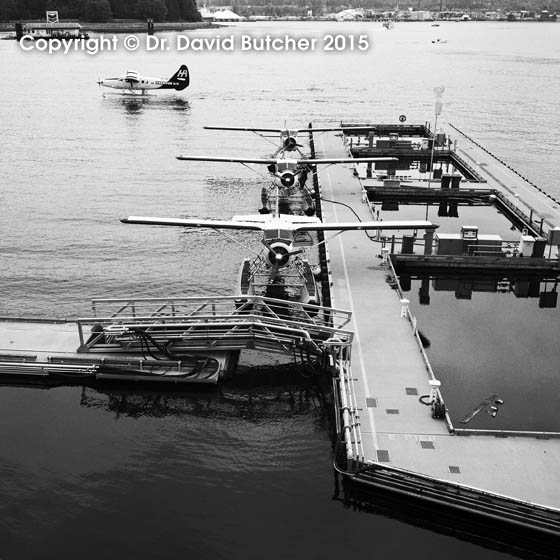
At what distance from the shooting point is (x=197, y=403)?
30875mm

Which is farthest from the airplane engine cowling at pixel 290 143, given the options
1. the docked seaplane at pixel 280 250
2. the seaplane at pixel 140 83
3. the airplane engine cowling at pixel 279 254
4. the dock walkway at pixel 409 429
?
the seaplane at pixel 140 83

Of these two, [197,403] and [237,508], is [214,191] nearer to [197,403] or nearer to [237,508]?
[197,403]

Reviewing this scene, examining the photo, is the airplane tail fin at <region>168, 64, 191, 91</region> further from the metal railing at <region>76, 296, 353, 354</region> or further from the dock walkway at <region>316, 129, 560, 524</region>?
the metal railing at <region>76, 296, 353, 354</region>

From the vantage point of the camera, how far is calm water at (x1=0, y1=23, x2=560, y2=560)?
23.2m

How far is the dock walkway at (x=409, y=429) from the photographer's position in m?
23.3

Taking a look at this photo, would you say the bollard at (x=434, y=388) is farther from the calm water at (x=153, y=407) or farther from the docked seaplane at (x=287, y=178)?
the docked seaplane at (x=287, y=178)

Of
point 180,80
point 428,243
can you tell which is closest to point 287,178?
point 428,243

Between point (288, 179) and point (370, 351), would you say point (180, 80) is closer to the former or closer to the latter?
point (288, 179)

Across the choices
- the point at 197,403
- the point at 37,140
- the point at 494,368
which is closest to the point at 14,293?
the point at 197,403

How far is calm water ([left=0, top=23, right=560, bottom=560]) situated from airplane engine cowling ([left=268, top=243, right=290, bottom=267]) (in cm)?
665

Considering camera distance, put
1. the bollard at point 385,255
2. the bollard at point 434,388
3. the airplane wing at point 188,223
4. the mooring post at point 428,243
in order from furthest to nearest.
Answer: the mooring post at point 428,243 < the bollard at point 385,255 < the airplane wing at point 188,223 < the bollard at point 434,388

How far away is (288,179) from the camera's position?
56688 millimetres

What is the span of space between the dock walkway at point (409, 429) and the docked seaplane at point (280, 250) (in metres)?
2.45

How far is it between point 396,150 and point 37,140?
46.4 m
